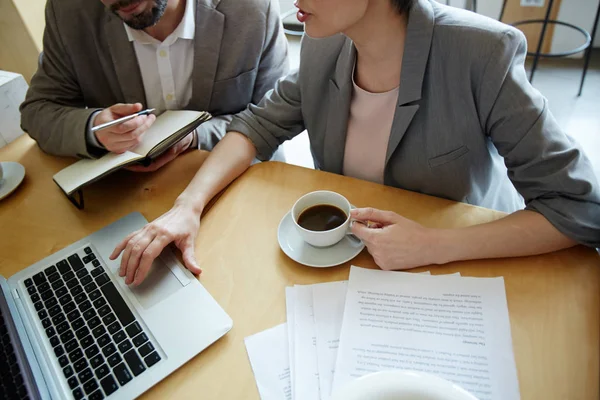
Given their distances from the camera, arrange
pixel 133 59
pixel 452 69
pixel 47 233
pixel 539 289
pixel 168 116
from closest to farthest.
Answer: pixel 539 289
pixel 452 69
pixel 47 233
pixel 168 116
pixel 133 59

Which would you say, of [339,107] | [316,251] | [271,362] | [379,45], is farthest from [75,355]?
[379,45]

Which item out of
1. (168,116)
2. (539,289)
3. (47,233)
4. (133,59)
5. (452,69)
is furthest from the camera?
(133,59)

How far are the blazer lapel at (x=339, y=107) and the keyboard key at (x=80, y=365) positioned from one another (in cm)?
69

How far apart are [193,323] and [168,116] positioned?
23.1 inches

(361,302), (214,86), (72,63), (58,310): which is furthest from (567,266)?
(72,63)

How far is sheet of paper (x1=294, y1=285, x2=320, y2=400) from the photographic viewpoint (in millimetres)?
583

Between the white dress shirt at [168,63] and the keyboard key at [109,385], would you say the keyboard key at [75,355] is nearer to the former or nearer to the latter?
the keyboard key at [109,385]

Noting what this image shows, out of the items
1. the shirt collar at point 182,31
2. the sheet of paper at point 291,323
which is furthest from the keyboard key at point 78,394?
the shirt collar at point 182,31

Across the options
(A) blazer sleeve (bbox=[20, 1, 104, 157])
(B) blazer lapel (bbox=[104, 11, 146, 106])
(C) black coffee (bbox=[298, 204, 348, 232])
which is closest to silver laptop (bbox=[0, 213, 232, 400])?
(C) black coffee (bbox=[298, 204, 348, 232])

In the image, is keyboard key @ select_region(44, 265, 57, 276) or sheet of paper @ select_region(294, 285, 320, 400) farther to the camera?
keyboard key @ select_region(44, 265, 57, 276)

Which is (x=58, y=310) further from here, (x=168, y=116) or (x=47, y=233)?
(x=168, y=116)

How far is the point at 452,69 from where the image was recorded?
2.65 ft

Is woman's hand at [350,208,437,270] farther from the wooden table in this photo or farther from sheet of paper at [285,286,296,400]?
sheet of paper at [285,286,296,400]

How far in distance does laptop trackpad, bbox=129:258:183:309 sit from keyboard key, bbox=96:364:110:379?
12 cm
